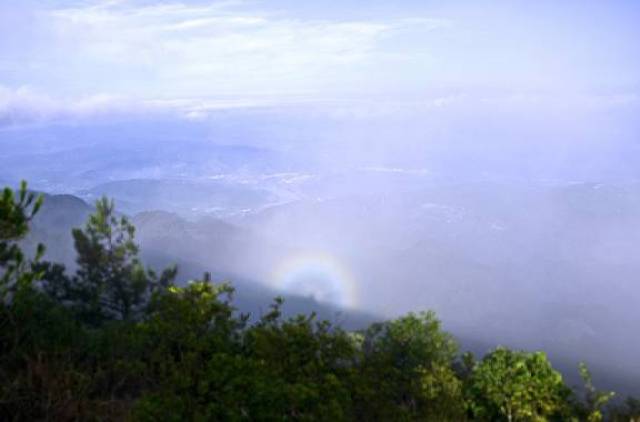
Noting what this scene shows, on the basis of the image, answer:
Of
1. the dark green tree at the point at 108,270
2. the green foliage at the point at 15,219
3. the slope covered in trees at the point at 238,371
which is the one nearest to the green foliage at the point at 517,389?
the slope covered in trees at the point at 238,371

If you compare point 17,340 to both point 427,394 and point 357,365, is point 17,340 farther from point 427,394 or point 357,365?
point 427,394

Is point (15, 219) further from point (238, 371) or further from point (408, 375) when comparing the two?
point (408, 375)

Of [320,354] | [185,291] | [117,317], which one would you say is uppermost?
[185,291]

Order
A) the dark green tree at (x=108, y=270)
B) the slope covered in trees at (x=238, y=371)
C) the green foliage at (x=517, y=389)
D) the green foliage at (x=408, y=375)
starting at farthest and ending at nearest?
1. the dark green tree at (x=108, y=270)
2. the green foliage at (x=517, y=389)
3. the green foliage at (x=408, y=375)
4. the slope covered in trees at (x=238, y=371)

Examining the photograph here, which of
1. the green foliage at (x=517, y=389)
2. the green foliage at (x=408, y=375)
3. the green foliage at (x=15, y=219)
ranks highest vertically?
the green foliage at (x=15, y=219)

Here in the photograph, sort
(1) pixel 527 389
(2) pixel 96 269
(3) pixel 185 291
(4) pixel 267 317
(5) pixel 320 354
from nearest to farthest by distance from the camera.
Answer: (5) pixel 320 354, (1) pixel 527 389, (3) pixel 185 291, (4) pixel 267 317, (2) pixel 96 269

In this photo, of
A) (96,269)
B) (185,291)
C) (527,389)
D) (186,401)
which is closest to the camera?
(186,401)

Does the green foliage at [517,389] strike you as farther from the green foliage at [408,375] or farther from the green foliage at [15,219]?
the green foliage at [15,219]

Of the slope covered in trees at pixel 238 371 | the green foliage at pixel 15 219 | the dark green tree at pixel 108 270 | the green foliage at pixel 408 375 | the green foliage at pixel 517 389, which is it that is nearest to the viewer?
the slope covered in trees at pixel 238 371

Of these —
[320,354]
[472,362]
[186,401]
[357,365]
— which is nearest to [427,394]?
[357,365]

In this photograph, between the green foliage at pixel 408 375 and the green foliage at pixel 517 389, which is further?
the green foliage at pixel 517 389
